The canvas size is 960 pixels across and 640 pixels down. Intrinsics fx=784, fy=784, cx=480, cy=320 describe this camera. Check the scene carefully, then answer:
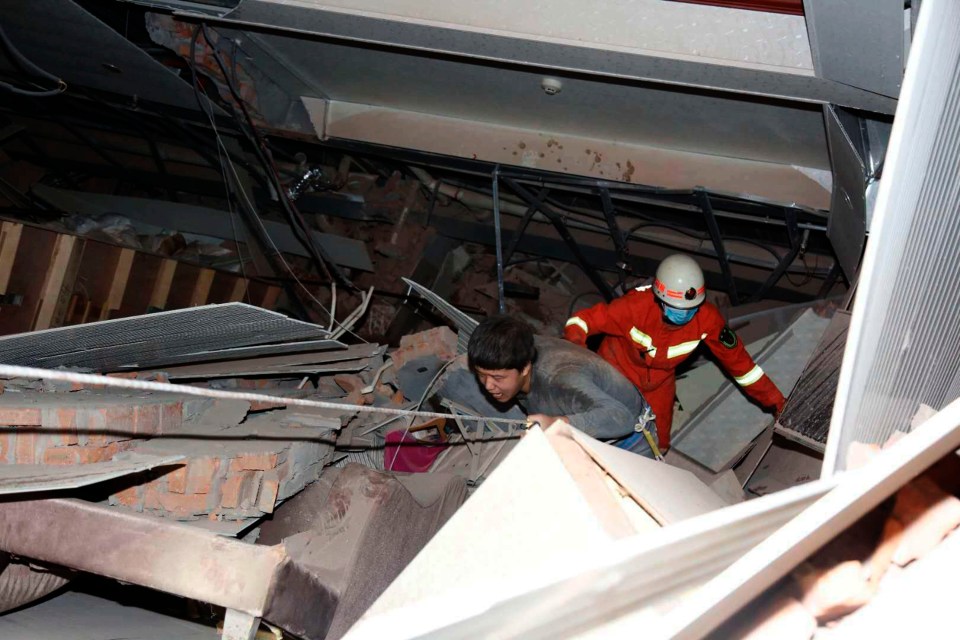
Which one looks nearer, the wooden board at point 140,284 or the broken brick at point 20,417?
the broken brick at point 20,417

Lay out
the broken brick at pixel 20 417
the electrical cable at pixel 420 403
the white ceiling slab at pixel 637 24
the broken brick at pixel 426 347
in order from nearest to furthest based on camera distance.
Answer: the broken brick at pixel 20 417, the white ceiling slab at pixel 637 24, the electrical cable at pixel 420 403, the broken brick at pixel 426 347

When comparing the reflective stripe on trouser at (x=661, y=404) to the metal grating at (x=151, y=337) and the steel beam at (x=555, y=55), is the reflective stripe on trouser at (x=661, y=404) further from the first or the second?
the metal grating at (x=151, y=337)

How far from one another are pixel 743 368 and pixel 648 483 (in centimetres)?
234

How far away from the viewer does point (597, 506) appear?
1314 millimetres

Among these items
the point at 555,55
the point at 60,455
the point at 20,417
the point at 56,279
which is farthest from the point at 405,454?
the point at 56,279

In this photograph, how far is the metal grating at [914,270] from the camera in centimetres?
143

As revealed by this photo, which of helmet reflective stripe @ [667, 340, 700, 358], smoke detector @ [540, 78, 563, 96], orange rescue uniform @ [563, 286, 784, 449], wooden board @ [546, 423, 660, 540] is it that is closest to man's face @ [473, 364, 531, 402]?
orange rescue uniform @ [563, 286, 784, 449]

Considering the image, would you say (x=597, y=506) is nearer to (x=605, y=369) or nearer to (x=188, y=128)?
(x=605, y=369)

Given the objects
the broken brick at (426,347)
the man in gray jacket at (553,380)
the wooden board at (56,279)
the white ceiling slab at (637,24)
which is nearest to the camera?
the white ceiling slab at (637,24)

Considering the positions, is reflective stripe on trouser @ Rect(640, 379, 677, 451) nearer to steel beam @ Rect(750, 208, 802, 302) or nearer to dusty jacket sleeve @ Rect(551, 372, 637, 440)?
dusty jacket sleeve @ Rect(551, 372, 637, 440)

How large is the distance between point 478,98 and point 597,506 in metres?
3.22

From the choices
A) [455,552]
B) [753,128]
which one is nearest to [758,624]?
[455,552]

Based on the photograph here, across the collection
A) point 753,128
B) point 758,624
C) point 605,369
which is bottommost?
point 758,624

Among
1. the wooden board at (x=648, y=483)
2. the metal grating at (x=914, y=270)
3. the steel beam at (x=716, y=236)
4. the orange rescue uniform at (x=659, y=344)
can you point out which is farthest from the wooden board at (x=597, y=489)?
the steel beam at (x=716, y=236)
